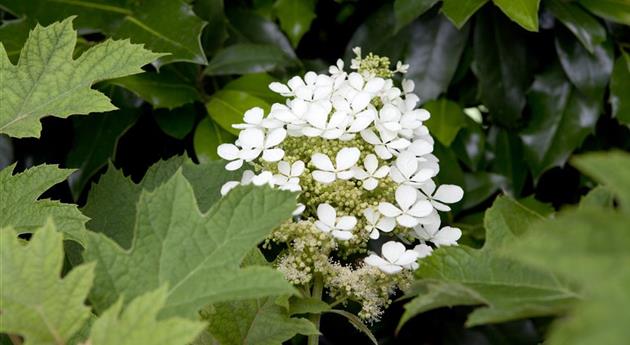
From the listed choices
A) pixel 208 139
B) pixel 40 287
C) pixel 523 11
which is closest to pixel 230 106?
pixel 208 139

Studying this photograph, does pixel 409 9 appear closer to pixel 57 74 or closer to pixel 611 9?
pixel 611 9

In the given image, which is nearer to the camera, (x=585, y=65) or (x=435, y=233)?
(x=435, y=233)

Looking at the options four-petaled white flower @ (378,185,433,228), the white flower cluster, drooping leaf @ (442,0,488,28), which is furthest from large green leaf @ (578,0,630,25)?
four-petaled white flower @ (378,185,433,228)

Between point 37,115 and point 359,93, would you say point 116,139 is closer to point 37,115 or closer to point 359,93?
point 37,115

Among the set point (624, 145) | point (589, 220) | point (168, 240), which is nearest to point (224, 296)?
point (168, 240)

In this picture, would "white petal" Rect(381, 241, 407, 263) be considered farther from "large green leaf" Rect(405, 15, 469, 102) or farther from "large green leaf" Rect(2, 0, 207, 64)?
"large green leaf" Rect(405, 15, 469, 102)

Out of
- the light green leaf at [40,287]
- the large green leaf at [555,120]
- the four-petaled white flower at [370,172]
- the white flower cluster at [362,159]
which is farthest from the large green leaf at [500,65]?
the light green leaf at [40,287]

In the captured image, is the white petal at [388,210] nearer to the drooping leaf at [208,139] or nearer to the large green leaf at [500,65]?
the drooping leaf at [208,139]
